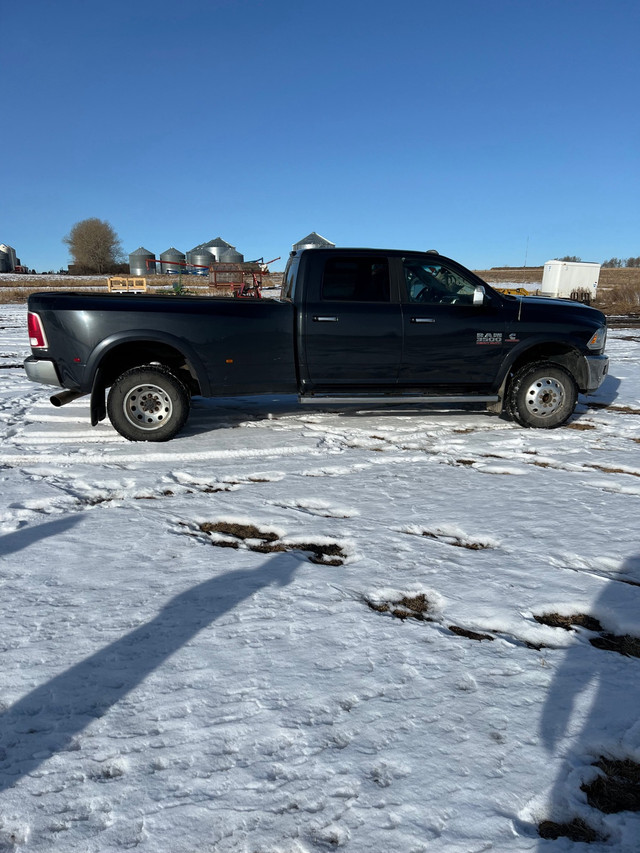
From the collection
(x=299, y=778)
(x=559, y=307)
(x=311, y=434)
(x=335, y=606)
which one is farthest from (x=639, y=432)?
(x=299, y=778)

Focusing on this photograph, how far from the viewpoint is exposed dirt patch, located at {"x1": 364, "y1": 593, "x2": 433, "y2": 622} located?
283 cm

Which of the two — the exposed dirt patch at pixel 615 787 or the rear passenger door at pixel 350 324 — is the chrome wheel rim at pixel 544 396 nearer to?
the rear passenger door at pixel 350 324

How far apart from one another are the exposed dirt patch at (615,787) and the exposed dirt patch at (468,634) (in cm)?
72

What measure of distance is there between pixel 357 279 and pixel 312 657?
4506 mm

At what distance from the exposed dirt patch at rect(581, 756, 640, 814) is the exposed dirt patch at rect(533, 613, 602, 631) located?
2.61 feet

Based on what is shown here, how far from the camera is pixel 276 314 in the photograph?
581cm

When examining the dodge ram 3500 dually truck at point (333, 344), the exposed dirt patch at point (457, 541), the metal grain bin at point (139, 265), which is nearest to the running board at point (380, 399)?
the dodge ram 3500 dually truck at point (333, 344)

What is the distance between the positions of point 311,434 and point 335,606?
11.4 ft

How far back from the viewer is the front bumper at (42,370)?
553 cm

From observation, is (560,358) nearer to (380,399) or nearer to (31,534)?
(380,399)

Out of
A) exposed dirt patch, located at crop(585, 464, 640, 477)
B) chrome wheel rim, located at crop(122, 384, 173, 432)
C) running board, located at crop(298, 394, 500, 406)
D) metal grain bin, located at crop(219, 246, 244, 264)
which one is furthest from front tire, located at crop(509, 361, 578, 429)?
metal grain bin, located at crop(219, 246, 244, 264)

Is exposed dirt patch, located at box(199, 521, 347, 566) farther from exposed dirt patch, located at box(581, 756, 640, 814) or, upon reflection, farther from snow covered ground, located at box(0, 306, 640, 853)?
exposed dirt patch, located at box(581, 756, 640, 814)

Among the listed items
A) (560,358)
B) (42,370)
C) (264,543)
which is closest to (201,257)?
(42,370)

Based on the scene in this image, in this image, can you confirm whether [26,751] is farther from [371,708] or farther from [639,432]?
[639,432]
